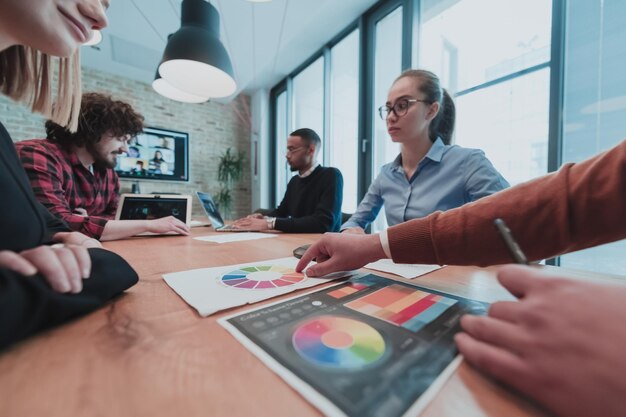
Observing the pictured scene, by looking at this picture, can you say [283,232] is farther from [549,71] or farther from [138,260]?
[549,71]

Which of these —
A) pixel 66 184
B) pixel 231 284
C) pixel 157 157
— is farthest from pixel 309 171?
pixel 157 157

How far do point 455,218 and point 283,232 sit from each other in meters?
1.10

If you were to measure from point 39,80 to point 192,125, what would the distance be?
3.80 m

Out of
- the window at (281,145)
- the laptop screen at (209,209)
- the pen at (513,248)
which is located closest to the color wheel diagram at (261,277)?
the pen at (513,248)

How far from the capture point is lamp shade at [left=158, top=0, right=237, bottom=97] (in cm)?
137

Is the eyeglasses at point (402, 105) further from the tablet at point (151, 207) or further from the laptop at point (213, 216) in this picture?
the tablet at point (151, 207)

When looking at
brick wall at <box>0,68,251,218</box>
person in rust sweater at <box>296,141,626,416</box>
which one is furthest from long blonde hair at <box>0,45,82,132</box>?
brick wall at <box>0,68,251,218</box>

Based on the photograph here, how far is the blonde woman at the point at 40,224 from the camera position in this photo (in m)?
Result: 0.28

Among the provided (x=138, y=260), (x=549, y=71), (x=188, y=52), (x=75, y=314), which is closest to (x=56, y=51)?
(x=138, y=260)

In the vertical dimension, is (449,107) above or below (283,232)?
above

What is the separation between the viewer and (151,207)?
4.36ft

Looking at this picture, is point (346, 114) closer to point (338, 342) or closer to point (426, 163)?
point (426, 163)

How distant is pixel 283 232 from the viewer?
149cm

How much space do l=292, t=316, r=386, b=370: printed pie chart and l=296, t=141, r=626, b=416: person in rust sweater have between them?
3.6 inches
